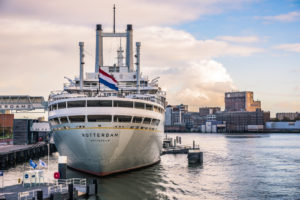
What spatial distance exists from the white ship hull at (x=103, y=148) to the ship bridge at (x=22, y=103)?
2759 centimetres

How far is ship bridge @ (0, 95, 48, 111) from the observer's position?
66.4 metres

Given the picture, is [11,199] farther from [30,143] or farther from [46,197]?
[30,143]

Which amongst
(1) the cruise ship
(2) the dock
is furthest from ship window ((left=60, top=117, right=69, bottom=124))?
(2) the dock

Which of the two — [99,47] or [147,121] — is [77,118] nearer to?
[147,121]

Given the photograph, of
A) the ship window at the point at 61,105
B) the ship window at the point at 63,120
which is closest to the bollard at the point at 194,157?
the ship window at the point at 63,120

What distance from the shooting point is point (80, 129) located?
35.8m

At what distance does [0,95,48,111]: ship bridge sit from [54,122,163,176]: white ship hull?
90.5 feet

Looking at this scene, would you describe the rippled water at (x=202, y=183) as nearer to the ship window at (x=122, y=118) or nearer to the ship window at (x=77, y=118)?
the ship window at (x=122, y=118)

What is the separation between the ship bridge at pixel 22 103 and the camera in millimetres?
66375

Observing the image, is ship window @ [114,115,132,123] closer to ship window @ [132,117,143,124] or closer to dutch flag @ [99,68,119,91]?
ship window @ [132,117,143,124]

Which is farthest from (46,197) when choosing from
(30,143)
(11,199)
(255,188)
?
(30,143)

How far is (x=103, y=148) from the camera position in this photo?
3512 centimetres

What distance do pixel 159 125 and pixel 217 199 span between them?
16.2 m

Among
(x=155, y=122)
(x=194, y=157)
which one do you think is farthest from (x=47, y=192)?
(x=194, y=157)
